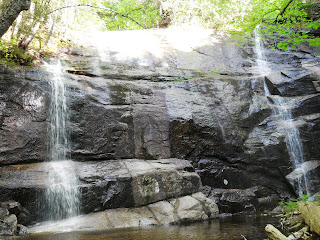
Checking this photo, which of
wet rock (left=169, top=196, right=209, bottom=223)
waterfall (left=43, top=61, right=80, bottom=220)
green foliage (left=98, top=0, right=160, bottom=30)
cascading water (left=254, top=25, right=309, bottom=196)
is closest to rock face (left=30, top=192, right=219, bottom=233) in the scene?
wet rock (left=169, top=196, right=209, bottom=223)

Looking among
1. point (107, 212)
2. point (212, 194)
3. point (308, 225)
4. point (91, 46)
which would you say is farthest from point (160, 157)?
point (91, 46)

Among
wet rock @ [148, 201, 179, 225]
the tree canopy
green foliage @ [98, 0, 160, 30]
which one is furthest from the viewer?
green foliage @ [98, 0, 160, 30]

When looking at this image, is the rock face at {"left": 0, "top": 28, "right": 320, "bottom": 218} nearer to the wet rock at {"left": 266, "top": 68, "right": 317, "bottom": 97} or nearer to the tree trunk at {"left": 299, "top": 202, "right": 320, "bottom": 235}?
A: the wet rock at {"left": 266, "top": 68, "right": 317, "bottom": 97}

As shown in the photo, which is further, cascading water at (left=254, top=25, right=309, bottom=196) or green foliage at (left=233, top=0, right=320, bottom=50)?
cascading water at (left=254, top=25, right=309, bottom=196)

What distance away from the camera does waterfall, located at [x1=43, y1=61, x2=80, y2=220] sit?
20.8 feet

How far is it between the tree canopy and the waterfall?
1.55m

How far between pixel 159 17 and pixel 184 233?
16.4 m

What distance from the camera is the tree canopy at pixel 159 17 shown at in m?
8.90

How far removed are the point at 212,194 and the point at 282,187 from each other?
99.8 inches

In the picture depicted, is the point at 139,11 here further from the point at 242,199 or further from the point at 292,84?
the point at 242,199

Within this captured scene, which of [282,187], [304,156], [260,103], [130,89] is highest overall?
[130,89]

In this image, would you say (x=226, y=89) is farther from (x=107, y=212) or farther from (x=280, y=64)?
(x=107, y=212)

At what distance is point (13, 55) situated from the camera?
8.59 metres

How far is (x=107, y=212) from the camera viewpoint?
6527 millimetres
